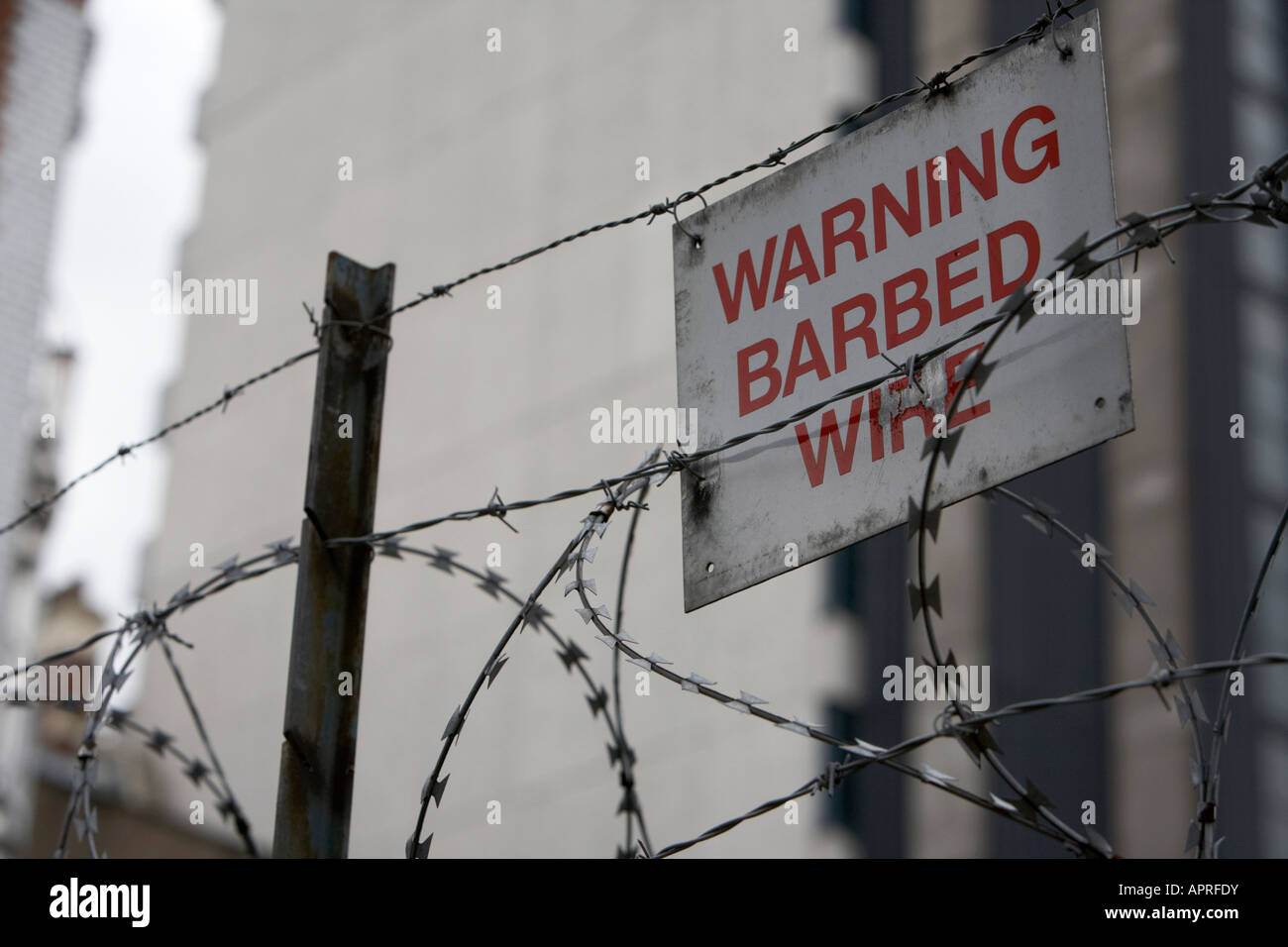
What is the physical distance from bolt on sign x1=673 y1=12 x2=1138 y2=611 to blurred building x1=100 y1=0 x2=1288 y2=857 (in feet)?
35.6

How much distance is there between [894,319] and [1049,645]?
41.5 ft

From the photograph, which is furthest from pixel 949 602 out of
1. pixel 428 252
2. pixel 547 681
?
pixel 428 252

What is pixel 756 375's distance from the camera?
538cm

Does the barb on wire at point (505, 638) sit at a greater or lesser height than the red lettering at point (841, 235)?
lesser

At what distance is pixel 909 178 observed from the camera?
17.1 feet

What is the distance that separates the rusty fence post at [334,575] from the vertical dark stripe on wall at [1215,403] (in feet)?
36.1

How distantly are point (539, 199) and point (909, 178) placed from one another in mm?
18635

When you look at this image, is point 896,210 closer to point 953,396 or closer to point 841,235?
point 841,235

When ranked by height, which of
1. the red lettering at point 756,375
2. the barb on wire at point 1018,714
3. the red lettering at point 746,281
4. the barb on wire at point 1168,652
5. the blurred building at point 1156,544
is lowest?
the barb on wire at point 1018,714

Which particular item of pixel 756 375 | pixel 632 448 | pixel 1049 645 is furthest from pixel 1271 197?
pixel 632 448

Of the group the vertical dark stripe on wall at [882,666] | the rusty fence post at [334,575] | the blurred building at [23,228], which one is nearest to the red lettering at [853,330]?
the rusty fence post at [334,575]

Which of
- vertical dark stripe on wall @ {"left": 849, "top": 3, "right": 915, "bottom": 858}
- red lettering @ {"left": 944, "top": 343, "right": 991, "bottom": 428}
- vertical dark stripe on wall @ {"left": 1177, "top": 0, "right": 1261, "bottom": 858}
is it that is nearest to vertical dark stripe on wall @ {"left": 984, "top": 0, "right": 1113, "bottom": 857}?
vertical dark stripe on wall @ {"left": 849, "top": 3, "right": 915, "bottom": 858}

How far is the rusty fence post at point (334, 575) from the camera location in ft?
18.6

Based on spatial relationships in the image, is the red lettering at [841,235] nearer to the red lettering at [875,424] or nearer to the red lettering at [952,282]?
the red lettering at [952,282]
